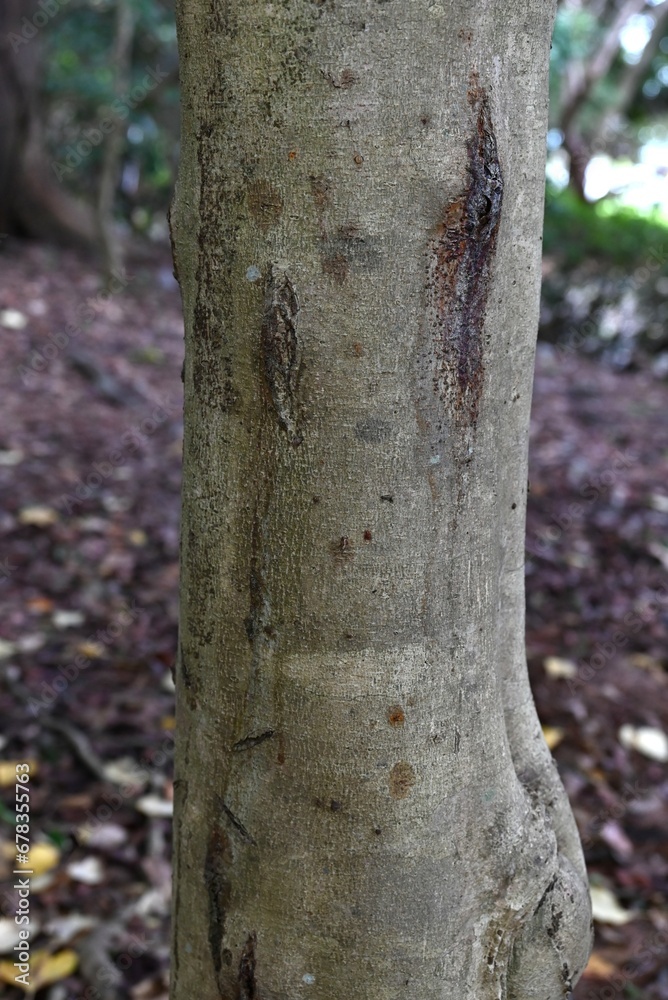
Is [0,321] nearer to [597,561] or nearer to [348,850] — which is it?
[597,561]

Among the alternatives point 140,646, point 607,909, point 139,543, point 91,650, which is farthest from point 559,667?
point 139,543

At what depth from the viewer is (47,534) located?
3191 mm

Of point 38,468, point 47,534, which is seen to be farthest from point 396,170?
point 38,468

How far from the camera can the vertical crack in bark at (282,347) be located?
29.4 inches

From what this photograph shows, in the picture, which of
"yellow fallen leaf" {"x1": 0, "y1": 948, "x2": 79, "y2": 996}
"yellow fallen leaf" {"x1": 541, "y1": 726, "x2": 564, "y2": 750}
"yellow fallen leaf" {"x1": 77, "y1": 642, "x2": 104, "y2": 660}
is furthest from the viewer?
"yellow fallen leaf" {"x1": 77, "y1": 642, "x2": 104, "y2": 660}

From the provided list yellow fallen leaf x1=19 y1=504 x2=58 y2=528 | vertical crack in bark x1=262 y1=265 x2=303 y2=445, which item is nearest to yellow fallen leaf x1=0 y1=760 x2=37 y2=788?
yellow fallen leaf x1=19 y1=504 x2=58 y2=528

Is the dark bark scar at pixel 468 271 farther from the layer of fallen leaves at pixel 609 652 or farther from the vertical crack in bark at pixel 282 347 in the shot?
the layer of fallen leaves at pixel 609 652

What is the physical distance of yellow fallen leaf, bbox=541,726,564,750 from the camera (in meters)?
2.39

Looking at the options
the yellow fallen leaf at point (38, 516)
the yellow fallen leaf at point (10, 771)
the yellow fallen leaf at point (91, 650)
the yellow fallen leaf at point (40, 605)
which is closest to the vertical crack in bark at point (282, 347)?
the yellow fallen leaf at point (10, 771)

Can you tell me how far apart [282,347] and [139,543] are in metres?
2.60

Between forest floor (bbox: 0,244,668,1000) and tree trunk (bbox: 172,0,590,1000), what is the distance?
1074 mm

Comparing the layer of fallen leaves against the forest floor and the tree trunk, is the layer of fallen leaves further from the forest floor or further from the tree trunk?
the tree trunk

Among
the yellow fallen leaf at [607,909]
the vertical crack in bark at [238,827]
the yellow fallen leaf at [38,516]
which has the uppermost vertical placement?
the yellow fallen leaf at [38,516]

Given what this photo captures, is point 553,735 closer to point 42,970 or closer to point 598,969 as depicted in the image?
point 598,969
